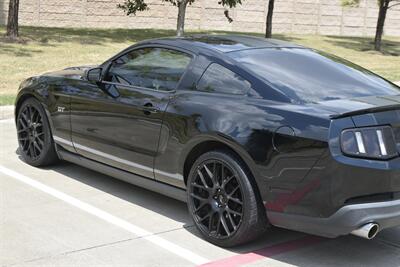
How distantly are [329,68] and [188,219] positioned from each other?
1775 mm

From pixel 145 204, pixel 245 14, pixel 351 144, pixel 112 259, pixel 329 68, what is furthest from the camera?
pixel 245 14

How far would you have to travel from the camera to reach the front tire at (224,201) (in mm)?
4207

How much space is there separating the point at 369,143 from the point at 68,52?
1399cm

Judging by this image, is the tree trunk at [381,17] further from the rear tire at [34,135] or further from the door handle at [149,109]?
the door handle at [149,109]

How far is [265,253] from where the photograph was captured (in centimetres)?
438

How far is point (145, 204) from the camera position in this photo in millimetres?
5434

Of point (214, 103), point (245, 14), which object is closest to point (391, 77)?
point (214, 103)

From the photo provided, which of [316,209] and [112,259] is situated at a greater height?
[316,209]

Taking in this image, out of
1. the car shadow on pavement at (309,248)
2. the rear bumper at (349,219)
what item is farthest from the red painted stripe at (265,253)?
the rear bumper at (349,219)

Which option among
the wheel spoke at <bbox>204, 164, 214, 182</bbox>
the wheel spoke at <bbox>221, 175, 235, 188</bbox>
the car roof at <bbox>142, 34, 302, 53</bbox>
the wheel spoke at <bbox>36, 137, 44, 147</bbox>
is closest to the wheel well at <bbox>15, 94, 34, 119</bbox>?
the wheel spoke at <bbox>36, 137, 44, 147</bbox>

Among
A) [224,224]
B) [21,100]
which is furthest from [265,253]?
[21,100]

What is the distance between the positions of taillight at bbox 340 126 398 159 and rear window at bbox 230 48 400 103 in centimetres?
53

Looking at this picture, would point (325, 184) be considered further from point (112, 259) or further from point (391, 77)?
point (391, 77)

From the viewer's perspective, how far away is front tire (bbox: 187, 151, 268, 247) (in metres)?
4.21
